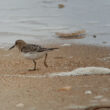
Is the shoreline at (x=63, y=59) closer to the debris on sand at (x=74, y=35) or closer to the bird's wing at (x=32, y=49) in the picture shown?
the bird's wing at (x=32, y=49)

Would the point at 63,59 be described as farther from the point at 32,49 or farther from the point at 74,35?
the point at 74,35

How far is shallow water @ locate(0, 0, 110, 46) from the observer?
40.3 ft

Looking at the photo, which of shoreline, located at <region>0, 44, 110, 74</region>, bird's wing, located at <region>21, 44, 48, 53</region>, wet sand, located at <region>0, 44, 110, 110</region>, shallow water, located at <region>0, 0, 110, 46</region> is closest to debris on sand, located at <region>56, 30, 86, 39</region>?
shallow water, located at <region>0, 0, 110, 46</region>

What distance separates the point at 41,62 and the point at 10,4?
Result: 28.7 feet

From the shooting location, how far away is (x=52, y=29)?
1316 cm

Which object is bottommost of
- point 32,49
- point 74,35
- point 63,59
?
point 63,59

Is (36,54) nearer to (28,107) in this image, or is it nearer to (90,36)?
(28,107)

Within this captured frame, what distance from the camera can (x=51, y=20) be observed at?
14500mm

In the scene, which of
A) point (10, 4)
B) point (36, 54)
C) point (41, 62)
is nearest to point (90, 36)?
point (41, 62)

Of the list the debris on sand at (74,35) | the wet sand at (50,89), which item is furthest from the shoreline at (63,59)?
the debris on sand at (74,35)

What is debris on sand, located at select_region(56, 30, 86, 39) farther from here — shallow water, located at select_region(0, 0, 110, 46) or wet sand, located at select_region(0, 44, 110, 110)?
wet sand, located at select_region(0, 44, 110, 110)

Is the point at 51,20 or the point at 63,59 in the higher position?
the point at 51,20

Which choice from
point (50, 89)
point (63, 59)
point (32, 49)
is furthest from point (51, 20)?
point (50, 89)

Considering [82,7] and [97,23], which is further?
[82,7]
